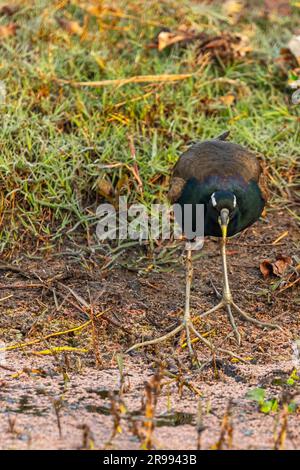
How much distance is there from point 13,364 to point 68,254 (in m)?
1.12

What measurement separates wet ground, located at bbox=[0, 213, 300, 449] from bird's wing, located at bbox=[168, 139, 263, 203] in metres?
0.60

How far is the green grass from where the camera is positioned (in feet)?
19.1

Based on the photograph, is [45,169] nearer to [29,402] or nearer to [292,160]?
[292,160]

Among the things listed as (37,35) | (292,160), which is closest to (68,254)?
(292,160)

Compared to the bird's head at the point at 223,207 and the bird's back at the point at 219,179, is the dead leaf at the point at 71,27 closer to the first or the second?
the bird's back at the point at 219,179

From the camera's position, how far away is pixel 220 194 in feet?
15.9

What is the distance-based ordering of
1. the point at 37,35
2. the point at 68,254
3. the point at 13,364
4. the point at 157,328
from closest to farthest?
the point at 13,364
the point at 157,328
the point at 68,254
the point at 37,35

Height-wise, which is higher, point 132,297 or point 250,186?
point 250,186

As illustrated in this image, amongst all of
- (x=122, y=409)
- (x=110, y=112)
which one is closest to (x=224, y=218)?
(x=122, y=409)

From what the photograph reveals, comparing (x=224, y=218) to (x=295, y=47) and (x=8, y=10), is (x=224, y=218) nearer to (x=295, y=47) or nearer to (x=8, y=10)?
(x=295, y=47)

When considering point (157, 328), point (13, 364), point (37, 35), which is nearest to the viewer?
point (13, 364)

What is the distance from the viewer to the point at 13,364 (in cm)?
460

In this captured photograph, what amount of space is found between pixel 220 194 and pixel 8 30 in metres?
2.82

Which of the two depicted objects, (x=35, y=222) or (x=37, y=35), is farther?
(x=37, y=35)
